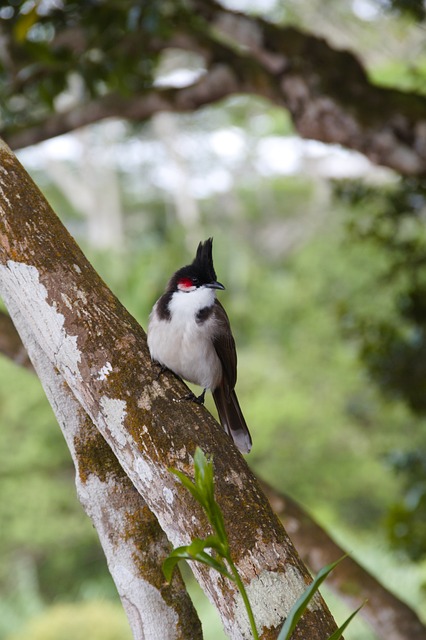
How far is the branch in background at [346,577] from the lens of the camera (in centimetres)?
160

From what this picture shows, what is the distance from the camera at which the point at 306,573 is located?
31.5 inches

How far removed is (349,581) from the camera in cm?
164

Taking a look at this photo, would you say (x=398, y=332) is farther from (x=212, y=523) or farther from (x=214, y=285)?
(x=212, y=523)

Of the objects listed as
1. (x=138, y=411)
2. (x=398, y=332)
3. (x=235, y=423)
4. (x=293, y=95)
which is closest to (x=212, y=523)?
(x=138, y=411)

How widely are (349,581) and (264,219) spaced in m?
7.23

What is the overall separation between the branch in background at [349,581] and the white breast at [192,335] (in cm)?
37

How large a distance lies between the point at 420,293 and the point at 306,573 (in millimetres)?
1773

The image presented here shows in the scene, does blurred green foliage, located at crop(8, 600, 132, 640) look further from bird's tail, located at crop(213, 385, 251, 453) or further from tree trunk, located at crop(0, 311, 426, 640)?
bird's tail, located at crop(213, 385, 251, 453)

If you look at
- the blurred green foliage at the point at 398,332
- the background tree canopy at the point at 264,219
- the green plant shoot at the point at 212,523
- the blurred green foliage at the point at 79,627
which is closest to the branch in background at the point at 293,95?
the background tree canopy at the point at 264,219

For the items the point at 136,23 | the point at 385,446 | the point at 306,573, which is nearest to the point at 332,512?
the point at 385,446

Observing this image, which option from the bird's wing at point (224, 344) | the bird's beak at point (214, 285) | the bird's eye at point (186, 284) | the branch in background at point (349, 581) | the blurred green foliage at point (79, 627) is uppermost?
the bird's eye at point (186, 284)

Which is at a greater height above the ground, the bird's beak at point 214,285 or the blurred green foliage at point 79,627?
the bird's beak at point 214,285

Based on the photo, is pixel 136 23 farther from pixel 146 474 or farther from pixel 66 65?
pixel 146 474

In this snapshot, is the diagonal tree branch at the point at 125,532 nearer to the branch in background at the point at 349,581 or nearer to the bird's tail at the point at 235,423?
the bird's tail at the point at 235,423
